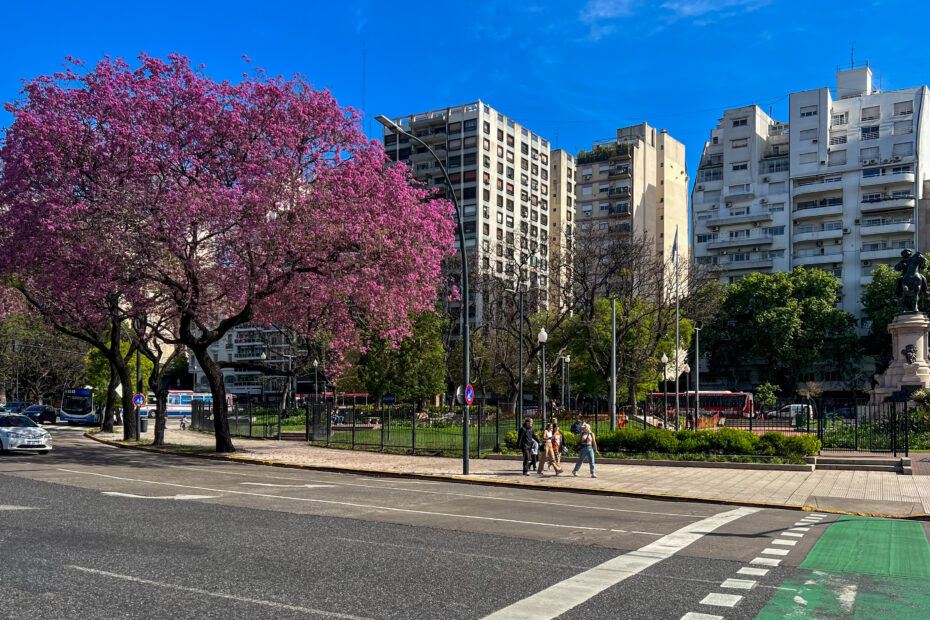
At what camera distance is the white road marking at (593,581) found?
683cm

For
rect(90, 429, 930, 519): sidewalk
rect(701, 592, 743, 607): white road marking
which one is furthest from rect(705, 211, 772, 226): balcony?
rect(701, 592, 743, 607): white road marking

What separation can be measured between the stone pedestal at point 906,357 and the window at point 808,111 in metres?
56.7

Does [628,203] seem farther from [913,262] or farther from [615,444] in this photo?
[615,444]

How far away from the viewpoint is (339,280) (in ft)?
82.0

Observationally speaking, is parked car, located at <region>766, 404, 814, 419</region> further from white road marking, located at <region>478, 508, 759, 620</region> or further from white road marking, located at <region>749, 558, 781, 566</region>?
white road marking, located at <region>749, 558, 781, 566</region>

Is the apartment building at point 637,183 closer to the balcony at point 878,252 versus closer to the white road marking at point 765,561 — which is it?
the balcony at point 878,252

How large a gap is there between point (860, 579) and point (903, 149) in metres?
87.5

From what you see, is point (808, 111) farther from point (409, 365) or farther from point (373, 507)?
point (373, 507)

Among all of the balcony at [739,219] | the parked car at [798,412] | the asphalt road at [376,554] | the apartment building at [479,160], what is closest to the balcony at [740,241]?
the balcony at [739,219]

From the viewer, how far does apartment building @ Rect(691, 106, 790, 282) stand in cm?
8781

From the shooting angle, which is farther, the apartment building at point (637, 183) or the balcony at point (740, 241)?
the apartment building at point (637, 183)

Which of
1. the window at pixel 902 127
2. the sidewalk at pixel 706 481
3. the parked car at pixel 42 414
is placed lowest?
the parked car at pixel 42 414

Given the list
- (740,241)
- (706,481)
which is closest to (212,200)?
(706,481)

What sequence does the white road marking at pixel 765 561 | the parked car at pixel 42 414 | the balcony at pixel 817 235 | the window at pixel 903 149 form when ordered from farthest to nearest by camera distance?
the balcony at pixel 817 235, the window at pixel 903 149, the parked car at pixel 42 414, the white road marking at pixel 765 561
